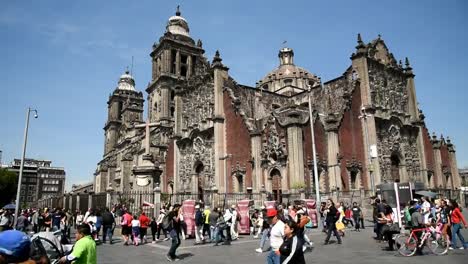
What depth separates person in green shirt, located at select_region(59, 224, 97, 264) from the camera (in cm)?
485

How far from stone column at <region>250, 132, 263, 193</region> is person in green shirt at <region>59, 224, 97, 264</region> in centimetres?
2782

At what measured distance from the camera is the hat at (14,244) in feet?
10.6

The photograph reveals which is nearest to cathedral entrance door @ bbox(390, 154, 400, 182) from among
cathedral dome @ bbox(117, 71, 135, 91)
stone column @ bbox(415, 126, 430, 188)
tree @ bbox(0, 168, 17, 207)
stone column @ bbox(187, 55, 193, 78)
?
stone column @ bbox(415, 126, 430, 188)

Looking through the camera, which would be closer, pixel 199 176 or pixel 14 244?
pixel 14 244

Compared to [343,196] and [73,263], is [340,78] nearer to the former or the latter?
[343,196]

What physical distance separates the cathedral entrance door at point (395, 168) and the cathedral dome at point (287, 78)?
19828mm

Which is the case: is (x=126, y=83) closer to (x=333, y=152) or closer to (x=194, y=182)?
(x=194, y=182)

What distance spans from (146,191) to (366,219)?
1641cm

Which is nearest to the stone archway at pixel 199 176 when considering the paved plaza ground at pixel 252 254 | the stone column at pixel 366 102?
the stone column at pixel 366 102

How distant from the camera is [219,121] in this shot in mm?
38000

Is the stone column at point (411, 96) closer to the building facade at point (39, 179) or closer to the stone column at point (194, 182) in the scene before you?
the stone column at point (194, 182)

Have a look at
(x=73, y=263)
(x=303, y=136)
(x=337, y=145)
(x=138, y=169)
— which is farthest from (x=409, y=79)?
(x=73, y=263)

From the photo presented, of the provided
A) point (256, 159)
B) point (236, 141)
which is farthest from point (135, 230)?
point (236, 141)

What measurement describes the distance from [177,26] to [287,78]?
83.1 ft
